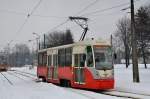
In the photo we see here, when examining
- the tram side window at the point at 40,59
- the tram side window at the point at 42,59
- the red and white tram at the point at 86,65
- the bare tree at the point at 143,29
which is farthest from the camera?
the bare tree at the point at 143,29

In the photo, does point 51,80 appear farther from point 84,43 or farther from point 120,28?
point 120,28

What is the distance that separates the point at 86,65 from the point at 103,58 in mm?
1100

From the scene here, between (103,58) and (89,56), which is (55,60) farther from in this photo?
(103,58)

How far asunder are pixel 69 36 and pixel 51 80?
8509cm

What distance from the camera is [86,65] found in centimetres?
2314

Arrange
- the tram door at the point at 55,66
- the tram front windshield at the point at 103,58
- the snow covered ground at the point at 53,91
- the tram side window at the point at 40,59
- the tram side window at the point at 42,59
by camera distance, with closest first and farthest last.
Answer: the snow covered ground at the point at 53,91 < the tram front windshield at the point at 103,58 < the tram door at the point at 55,66 < the tram side window at the point at 42,59 < the tram side window at the point at 40,59

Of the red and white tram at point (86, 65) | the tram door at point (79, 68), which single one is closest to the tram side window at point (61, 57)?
the red and white tram at point (86, 65)

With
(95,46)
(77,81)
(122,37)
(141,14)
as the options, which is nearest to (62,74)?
(77,81)

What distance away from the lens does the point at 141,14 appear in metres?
67.8

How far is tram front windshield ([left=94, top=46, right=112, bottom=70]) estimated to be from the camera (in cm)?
2258

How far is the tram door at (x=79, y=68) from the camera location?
77.4ft

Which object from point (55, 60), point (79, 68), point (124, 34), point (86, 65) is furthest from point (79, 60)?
point (124, 34)

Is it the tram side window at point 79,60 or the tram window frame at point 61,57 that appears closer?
the tram side window at point 79,60

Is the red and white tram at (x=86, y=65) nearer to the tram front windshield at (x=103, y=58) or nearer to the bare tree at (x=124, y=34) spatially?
the tram front windshield at (x=103, y=58)
